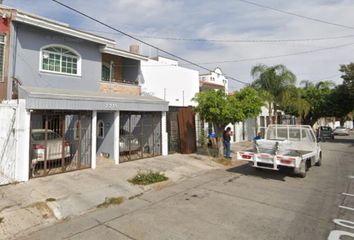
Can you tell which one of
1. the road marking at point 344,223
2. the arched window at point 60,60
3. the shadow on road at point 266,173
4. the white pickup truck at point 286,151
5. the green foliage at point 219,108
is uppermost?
the arched window at point 60,60

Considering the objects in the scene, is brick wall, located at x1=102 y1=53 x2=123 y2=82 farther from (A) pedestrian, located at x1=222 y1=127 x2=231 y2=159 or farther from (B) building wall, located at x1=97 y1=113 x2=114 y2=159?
(A) pedestrian, located at x1=222 y1=127 x2=231 y2=159

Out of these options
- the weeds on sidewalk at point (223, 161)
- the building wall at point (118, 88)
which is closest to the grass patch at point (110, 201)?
the weeds on sidewalk at point (223, 161)

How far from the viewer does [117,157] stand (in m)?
11.3

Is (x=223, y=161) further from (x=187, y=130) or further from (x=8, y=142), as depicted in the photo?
(x=8, y=142)

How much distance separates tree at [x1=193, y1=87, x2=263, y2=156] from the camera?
41.3ft

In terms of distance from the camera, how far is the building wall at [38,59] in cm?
1066

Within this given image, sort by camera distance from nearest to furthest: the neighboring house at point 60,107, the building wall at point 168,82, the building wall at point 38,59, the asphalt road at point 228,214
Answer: the asphalt road at point 228,214 → the neighboring house at point 60,107 → the building wall at point 38,59 → the building wall at point 168,82

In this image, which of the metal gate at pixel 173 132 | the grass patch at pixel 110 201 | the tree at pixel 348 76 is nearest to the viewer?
the grass patch at pixel 110 201

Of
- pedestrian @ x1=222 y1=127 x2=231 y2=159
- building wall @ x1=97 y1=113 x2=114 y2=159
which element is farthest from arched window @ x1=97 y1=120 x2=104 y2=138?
pedestrian @ x1=222 y1=127 x2=231 y2=159

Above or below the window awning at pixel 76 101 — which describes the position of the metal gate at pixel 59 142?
below

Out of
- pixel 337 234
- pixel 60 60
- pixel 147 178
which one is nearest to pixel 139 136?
pixel 147 178

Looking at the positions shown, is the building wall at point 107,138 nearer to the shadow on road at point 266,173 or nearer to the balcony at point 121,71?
the balcony at point 121,71

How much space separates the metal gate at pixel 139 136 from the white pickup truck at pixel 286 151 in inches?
195

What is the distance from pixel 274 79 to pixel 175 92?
875 centimetres
